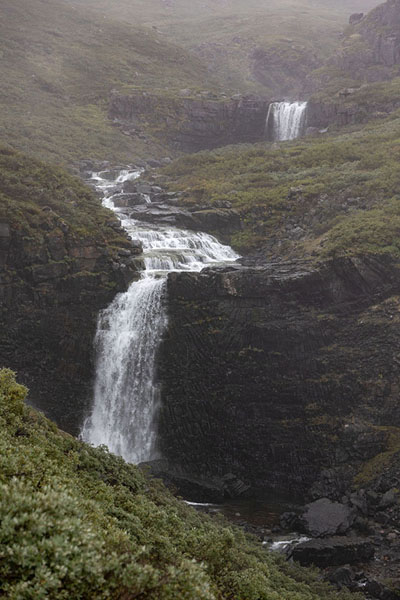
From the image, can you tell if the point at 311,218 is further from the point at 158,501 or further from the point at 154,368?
the point at 158,501

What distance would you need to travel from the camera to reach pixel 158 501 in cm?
1374

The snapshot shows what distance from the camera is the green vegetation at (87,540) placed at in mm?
5098

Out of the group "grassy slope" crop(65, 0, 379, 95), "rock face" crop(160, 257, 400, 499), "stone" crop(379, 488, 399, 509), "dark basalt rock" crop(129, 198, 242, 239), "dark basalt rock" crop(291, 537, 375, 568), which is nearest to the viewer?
"dark basalt rock" crop(291, 537, 375, 568)

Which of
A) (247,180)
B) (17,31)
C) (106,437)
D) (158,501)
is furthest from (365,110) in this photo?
(17,31)

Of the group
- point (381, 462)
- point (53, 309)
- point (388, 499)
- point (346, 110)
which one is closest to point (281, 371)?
point (381, 462)

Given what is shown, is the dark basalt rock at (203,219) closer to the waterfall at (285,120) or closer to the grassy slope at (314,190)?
the grassy slope at (314,190)

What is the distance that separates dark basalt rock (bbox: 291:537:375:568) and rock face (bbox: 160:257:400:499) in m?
5.00

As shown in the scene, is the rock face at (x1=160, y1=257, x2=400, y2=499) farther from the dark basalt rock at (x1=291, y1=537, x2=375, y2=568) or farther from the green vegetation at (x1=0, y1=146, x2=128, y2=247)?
the green vegetation at (x1=0, y1=146, x2=128, y2=247)

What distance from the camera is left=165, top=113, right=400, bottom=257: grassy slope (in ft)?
94.2

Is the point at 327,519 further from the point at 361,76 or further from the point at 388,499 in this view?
the point at 361,76

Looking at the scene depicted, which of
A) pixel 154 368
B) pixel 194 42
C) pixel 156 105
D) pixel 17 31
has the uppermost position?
pixel 194 42

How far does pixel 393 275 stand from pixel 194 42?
102350 mm

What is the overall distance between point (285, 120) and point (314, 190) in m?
31.2

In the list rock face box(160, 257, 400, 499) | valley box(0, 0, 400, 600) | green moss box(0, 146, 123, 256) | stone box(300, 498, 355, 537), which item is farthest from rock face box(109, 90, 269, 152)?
stone box(300, 498, 355, 537)
